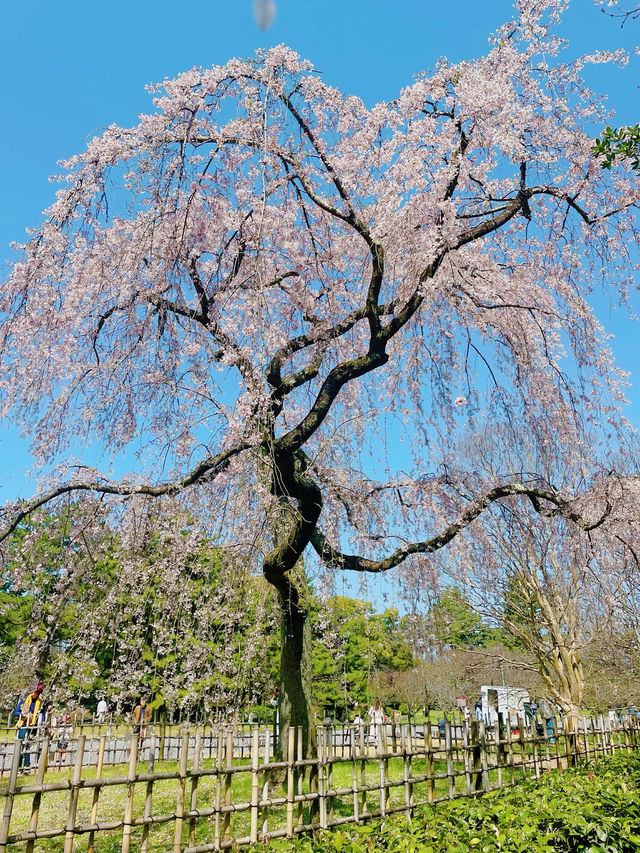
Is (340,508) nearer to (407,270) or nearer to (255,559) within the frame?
(255,559)

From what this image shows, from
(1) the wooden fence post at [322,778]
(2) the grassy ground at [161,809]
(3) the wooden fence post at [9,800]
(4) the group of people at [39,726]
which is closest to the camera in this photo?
(3) the wooden fence post at [9,800]

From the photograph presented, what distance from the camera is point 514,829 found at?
9.37ft

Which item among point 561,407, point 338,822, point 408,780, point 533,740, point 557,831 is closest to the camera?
point 557,831

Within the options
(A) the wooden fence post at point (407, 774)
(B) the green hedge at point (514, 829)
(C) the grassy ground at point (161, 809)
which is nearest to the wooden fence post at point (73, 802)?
(B) the green hedge at point (514, 829)

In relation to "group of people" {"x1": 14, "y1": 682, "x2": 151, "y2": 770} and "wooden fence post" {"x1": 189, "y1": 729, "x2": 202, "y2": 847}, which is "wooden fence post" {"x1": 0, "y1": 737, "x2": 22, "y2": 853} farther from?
"group of people" {"x1": 14, "y1": 682, "x2": 151, "y2": 770}

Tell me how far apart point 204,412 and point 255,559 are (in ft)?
4.49

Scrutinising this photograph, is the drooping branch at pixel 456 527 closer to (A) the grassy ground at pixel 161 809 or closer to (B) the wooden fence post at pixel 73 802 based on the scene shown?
(A) the grassy ground at pixel 161 809

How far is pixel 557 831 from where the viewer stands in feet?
9.52

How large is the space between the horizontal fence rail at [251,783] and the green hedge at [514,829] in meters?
0.51

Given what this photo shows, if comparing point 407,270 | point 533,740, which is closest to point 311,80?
point 407,270

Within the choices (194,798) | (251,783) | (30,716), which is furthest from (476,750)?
(30,716)

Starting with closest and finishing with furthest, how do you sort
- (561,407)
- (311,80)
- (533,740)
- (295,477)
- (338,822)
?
1. (338,822)
2. (311,80)
3. (295,477)
4. (561,407)
5. (533,740)

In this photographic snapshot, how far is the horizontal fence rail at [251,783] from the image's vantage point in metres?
2.78

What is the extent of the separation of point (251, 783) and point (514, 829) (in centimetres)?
266
